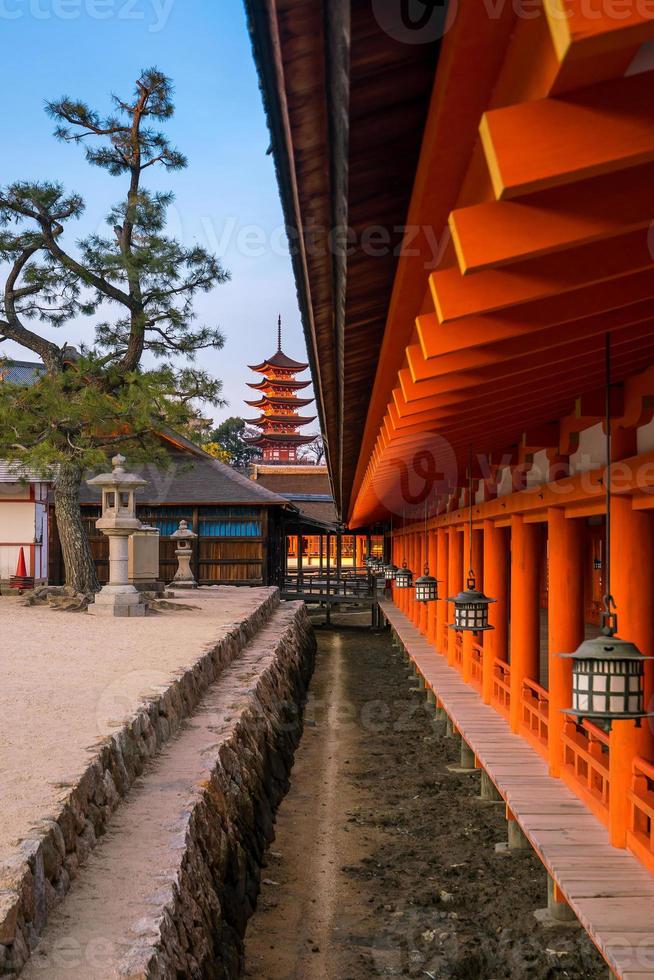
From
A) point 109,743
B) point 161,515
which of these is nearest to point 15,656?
point 109,743

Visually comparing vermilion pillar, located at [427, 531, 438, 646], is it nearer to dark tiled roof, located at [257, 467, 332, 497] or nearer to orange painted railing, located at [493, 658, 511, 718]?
orange painted railing, located at [493, 658, 511, 718]

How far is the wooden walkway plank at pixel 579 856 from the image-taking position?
13.3 feet

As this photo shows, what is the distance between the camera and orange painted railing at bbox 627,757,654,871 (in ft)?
15.4

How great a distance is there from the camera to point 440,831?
26.6 ft

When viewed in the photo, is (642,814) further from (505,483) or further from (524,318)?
(505,483)

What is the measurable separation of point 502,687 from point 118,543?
9.26m

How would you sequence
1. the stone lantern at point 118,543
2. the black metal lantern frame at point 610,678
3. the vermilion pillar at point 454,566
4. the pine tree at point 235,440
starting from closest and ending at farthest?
the black metal lantern frame at point 610,678 < the vermilion pillar at point 454,566 < the stone lantern at point 118,543 < the pine tree at point 235,440

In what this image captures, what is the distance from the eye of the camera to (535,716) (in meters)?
7.94

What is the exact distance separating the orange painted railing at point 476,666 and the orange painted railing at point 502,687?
80 centimetres

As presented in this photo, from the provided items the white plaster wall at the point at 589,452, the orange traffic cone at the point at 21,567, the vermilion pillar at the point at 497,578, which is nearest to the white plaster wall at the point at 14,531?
the orange traffic cone at the point at 21,567

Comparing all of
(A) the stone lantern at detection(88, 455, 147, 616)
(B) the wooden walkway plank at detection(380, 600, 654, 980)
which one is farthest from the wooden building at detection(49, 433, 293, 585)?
(B) the wooden walkway plank at detection(380, 600, 654, 980)

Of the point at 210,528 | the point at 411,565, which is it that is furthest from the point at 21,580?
the point at 411,565

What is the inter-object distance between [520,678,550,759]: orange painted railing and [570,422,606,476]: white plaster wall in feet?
6.91

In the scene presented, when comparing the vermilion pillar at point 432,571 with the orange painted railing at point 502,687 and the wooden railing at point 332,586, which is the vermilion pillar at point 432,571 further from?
the wooden railing at point 332,586
